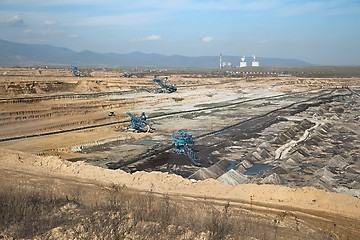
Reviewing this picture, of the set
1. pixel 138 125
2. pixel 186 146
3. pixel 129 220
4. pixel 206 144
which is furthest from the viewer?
pixel 138 125

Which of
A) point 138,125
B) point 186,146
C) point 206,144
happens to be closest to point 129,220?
point 186,146

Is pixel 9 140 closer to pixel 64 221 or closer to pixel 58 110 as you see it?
pixel 58 110

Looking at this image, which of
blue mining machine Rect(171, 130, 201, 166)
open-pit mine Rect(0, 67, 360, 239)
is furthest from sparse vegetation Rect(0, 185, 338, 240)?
blue mining machine Rect(171, 130, 201, 166)

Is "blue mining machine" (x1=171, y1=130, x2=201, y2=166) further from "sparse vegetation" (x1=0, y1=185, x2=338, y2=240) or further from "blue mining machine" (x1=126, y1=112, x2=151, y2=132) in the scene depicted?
"sparse vegetation" (x1=0, y1=185, x2=338, y2=240)

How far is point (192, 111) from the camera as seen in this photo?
34375 millimetres

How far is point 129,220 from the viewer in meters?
8.12

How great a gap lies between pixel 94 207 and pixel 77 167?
5.08m

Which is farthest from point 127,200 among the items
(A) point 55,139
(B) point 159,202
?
(A) point 55,139

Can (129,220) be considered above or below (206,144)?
above

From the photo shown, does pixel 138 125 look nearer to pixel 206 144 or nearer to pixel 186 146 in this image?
pixel 206 144

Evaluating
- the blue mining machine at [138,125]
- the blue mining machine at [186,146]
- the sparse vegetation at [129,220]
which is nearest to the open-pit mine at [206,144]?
the blue mining machine at [186,146]

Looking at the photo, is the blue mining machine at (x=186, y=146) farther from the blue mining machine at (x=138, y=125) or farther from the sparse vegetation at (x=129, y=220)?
the sparse vegetation at (x=129, y=220)

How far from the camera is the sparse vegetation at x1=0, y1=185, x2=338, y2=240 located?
24.7 feet

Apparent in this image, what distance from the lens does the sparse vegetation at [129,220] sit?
24.7ft
